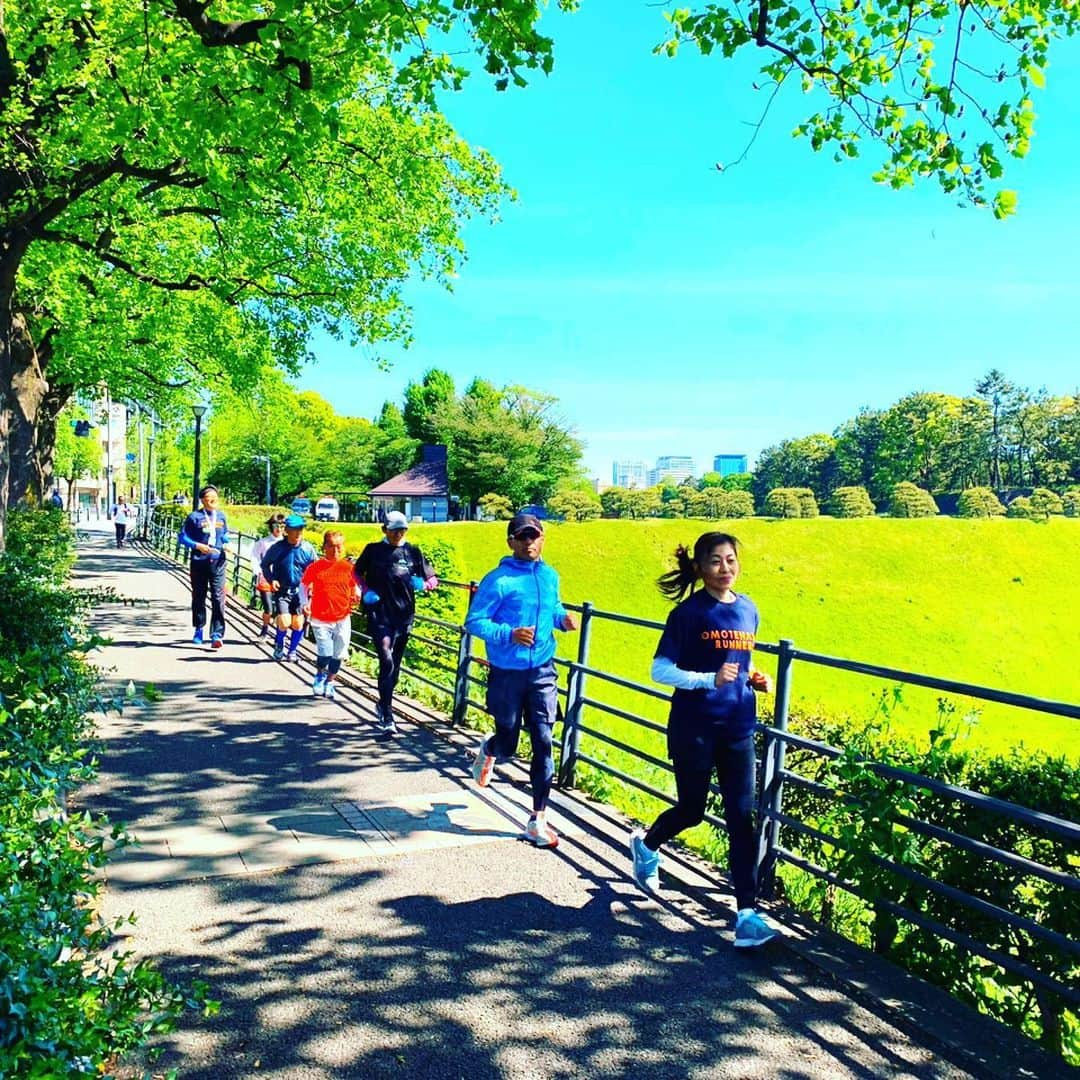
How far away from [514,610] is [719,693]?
1611 millimetres

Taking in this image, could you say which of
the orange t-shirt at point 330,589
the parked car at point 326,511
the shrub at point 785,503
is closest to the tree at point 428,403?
the parked car at point 326,511

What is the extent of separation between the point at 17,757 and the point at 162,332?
20092mm

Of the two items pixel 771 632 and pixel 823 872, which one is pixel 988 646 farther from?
pixel 823 872

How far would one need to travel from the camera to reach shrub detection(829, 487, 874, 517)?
63781 millimetres

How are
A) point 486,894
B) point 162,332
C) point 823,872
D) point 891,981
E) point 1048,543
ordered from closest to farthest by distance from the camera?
→ point 891,981 → point 823,872 → point 486,894 → point 162,332 → point 1048,543

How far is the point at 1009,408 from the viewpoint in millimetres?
101688

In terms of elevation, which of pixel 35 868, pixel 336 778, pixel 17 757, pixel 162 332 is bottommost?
pixel 336 778

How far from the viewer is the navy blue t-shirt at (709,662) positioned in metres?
4.34

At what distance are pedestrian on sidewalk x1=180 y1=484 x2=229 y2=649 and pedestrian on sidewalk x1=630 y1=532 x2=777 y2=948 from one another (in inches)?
375

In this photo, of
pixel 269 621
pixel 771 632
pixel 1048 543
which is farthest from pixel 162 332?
pixel 1048 543

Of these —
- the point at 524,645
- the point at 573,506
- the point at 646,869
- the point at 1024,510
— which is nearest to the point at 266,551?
the point at 524,645

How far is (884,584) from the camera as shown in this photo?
4694 centimetres

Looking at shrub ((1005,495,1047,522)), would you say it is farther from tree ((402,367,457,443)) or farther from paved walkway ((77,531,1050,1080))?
paved walkway ((77,531,1050,1080))

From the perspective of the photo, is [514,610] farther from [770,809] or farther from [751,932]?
[751,932]
